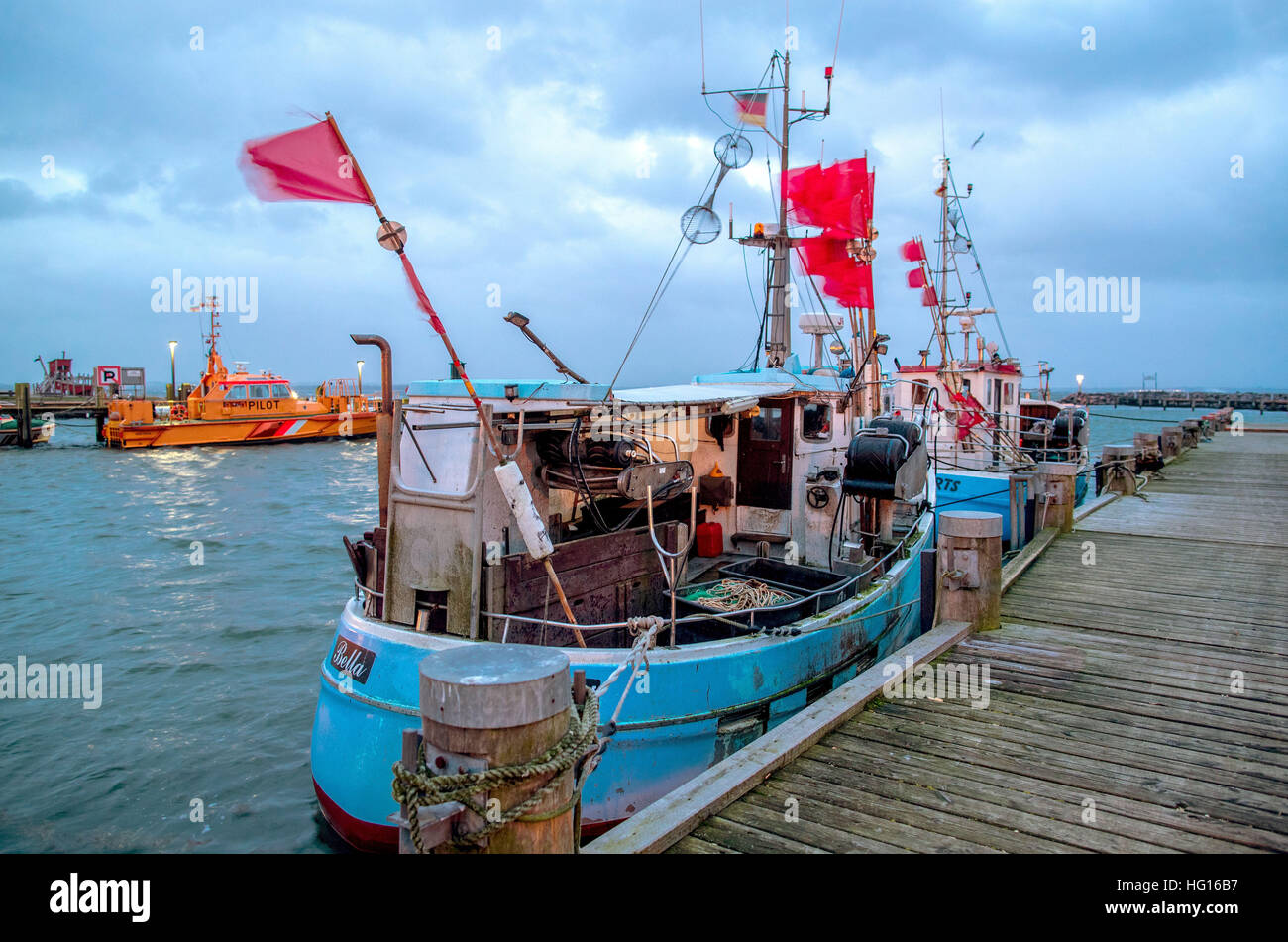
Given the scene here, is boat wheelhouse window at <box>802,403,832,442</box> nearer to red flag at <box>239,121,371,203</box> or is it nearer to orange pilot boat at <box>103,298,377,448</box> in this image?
red flag at <box>239,121,371,203</box>

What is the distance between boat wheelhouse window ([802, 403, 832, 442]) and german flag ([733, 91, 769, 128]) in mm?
5409

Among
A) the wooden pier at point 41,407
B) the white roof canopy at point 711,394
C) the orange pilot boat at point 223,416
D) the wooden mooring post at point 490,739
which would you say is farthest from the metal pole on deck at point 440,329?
the wooden pier at point 41,407

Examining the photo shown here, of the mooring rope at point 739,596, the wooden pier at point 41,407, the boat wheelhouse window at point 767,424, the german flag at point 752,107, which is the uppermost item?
the german flag at point 752,107

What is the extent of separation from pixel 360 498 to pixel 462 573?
84.2 feet

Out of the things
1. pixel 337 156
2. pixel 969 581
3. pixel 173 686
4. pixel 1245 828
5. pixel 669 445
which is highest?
pixel 337 156

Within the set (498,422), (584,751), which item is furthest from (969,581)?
(584,751)

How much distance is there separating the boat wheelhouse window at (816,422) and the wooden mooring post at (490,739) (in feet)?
24.9

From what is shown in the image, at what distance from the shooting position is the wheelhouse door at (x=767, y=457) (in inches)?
384

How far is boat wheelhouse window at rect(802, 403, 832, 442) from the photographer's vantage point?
32.8 ft

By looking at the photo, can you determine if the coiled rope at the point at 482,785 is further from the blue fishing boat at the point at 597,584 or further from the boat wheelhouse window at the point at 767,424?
the boat wheelhouse window at the point at 767,424

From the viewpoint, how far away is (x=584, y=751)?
291 centimetres

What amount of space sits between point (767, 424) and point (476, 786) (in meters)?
7.68
